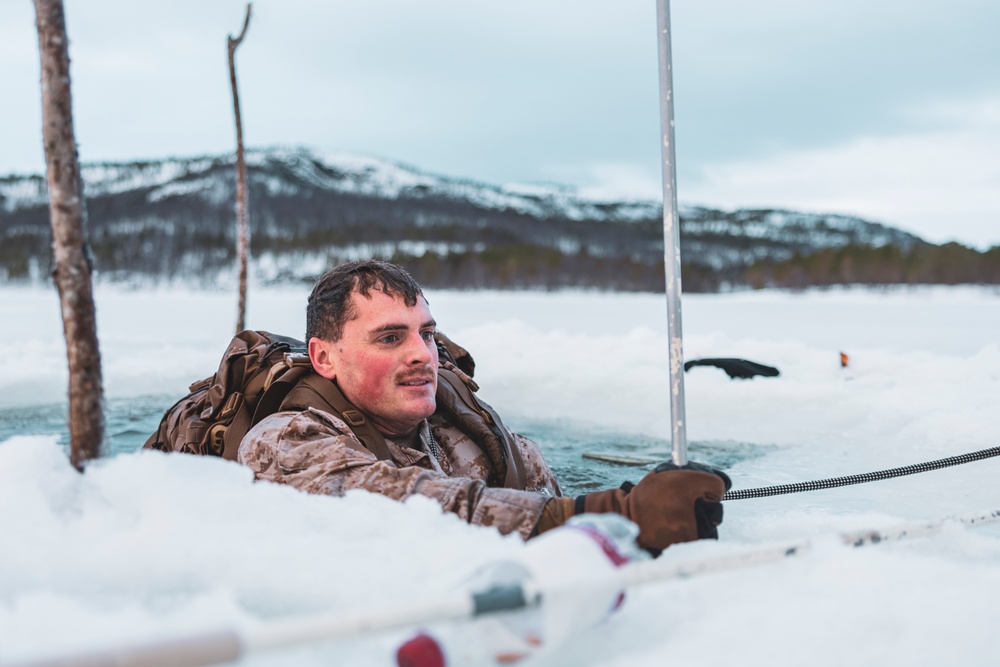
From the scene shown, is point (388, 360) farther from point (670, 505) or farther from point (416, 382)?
point (670, 505)

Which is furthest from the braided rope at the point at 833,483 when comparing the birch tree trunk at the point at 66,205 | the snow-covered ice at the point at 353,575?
the birch tree trunk at the point at 66,205

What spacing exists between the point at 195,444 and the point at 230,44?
26.7 ft

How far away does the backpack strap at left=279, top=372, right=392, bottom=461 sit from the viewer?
2.62 m

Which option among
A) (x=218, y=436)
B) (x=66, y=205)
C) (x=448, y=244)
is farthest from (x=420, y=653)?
(x=448, y=244)

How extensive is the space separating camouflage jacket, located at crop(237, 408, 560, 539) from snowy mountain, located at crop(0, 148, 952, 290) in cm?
3742

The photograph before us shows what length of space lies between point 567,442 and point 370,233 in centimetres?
9291

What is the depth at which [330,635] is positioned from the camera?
110 centimetres

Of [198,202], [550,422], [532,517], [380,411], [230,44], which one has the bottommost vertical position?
[550,422]

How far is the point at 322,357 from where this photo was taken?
2.84 m

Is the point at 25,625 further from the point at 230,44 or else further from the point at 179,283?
the point at 179,283

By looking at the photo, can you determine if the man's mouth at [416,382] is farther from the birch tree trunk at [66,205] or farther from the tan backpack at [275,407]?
the birch tree trunk at [66,205]

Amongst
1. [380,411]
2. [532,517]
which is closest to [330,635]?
[532,517]

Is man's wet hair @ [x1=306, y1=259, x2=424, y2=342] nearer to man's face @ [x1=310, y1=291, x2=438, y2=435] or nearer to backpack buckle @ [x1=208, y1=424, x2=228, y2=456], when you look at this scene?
man's face @ [x1=310, y1=291, x2=438, y2=435]

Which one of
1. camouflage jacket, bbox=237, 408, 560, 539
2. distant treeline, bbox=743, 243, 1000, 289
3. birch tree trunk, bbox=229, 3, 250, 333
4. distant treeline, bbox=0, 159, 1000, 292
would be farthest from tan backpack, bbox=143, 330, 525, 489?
distant treeline, bbox=0, 159, 1000, 292
